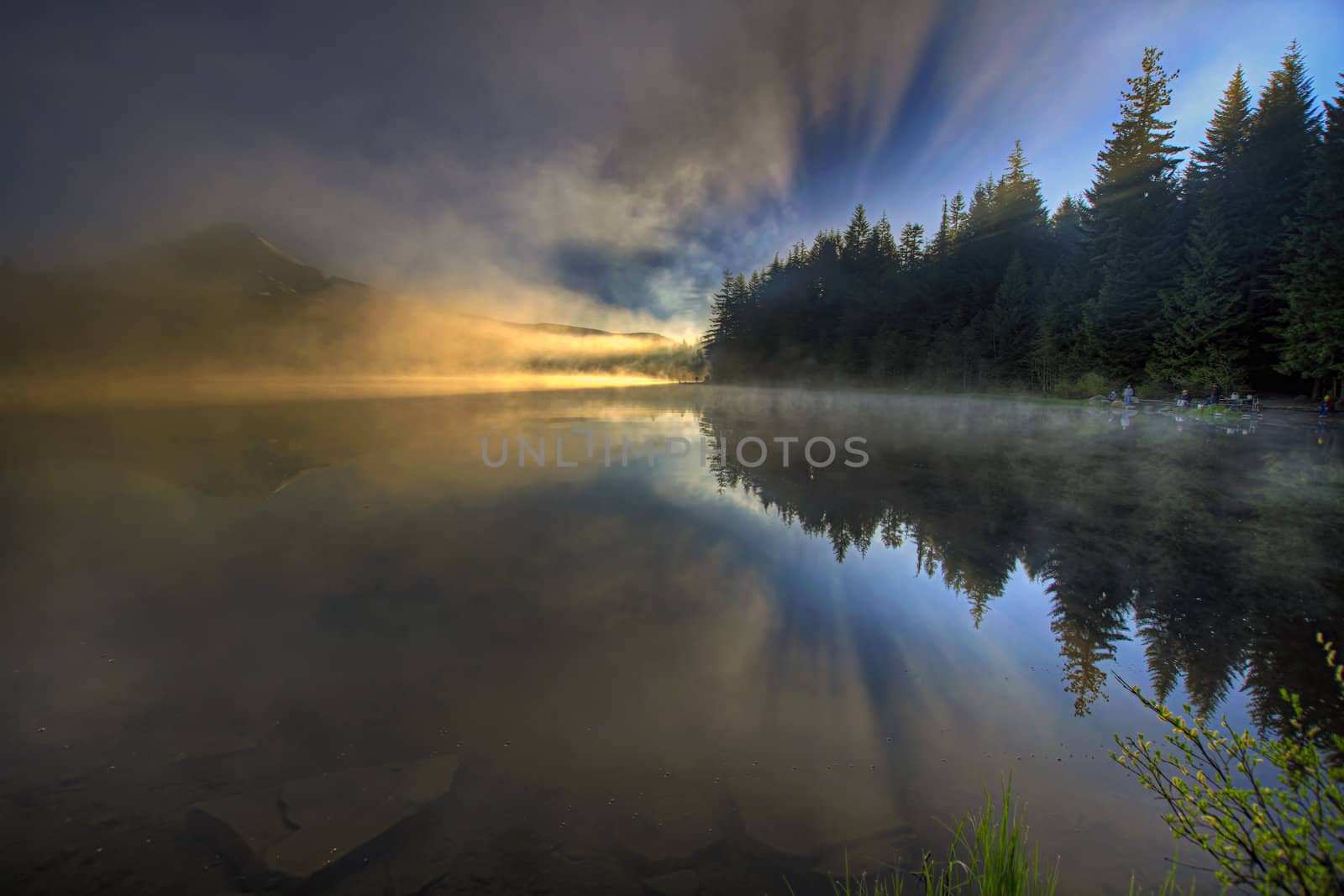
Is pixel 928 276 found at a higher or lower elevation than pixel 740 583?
higher

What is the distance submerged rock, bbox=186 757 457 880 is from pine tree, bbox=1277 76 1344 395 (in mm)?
36324

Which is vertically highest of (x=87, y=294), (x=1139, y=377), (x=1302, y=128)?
(x=1302, y=128)

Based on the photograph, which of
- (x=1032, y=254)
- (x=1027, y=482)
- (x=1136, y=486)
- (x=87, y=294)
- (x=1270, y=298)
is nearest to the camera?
(x=1136, y=486)

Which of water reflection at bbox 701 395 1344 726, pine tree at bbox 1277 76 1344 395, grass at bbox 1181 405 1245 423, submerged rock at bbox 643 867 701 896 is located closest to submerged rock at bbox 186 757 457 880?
submerged rock at bbox 643 867 701 896

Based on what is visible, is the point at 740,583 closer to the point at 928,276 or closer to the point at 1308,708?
the point at 1308,708

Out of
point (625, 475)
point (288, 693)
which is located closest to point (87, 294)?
point (625, 475)

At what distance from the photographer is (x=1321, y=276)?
23.8m

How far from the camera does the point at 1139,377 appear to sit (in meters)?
33.3

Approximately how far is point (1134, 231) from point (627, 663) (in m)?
44.9

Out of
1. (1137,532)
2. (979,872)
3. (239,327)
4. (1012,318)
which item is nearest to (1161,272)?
(1012,318)

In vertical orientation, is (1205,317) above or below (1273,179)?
below

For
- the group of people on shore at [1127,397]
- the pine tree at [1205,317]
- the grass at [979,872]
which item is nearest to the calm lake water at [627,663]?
the grass at [979,872]

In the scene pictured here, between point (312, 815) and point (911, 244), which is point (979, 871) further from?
point (911, 244)

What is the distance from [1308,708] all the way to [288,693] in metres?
10.0
